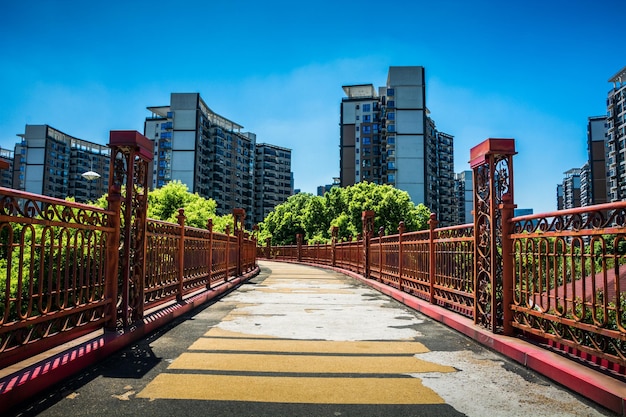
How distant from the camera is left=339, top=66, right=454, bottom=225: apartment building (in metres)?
81.3

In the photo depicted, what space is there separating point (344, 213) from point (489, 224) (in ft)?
140

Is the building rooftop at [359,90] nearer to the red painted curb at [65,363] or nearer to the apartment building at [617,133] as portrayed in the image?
the apartment building at [617,133]

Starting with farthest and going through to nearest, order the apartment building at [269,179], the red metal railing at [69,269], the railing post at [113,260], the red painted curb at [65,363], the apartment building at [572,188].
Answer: the apartment building at [572,188] → the apartment building at [269,179] → the railing post at [113,260] → the red metal railing at [69,269] → the red painted curb at [65,363]

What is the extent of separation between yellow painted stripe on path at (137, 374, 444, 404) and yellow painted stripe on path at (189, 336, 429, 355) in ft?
3.75

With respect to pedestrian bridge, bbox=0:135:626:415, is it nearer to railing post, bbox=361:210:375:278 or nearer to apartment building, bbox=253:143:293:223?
railing post, bbox=361:210:375:278

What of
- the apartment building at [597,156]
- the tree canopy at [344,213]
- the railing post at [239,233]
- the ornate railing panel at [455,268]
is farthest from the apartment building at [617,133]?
the ornate railing panel at [455,268]

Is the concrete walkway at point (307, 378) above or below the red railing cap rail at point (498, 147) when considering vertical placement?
below

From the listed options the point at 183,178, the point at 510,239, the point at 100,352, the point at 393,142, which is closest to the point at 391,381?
the point at 510,239

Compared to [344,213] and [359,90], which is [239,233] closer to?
[344,213]

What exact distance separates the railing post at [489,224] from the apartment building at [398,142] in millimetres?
75608

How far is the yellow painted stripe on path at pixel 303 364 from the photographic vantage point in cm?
449

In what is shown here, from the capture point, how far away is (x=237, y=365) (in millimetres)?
4625

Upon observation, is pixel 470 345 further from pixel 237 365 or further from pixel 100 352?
pixel 100 352

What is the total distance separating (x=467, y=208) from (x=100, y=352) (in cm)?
15299
